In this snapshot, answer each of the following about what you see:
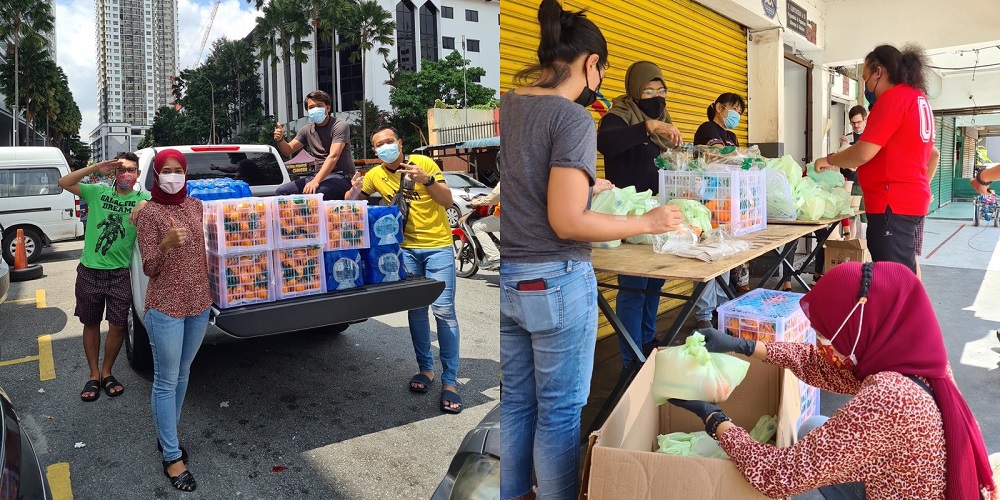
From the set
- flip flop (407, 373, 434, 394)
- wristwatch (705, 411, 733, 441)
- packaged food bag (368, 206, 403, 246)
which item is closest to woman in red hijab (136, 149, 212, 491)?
packaged food bag (368, 206, 403, 246)

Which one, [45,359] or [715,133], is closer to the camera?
[45,359]

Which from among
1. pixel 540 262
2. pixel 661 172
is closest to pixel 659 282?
pixel 661 172

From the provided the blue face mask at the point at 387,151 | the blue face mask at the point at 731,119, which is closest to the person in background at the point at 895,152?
the blue face mask at the point at 731,119

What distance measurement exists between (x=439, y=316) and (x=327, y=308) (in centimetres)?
25

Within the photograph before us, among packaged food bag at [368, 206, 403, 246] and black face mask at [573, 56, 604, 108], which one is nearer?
packaged food bag at [368, 206, 403, 246]

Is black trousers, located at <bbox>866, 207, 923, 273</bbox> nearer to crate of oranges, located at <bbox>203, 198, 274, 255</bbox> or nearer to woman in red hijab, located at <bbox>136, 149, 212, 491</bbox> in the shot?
crate of oranges, located at <bbox>203, 198, 274, 255</bbox>

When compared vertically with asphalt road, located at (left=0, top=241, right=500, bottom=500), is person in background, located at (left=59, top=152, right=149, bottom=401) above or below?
above

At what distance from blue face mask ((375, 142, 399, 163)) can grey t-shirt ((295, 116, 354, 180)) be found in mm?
53

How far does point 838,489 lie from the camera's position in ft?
6.57

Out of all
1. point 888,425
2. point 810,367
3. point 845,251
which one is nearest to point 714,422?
point 888,425

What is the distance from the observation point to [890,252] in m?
2.87

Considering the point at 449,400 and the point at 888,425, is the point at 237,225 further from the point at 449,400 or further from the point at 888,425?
the point at 888,425

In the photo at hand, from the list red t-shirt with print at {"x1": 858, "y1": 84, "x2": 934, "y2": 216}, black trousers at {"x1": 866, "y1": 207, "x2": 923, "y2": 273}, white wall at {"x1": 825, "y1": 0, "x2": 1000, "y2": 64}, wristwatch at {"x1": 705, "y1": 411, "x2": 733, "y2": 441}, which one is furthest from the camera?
white wall at {"x1": 825, "y1": 0, "x2": 1000, "y2": 64}

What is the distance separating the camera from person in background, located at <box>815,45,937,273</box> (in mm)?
2750
